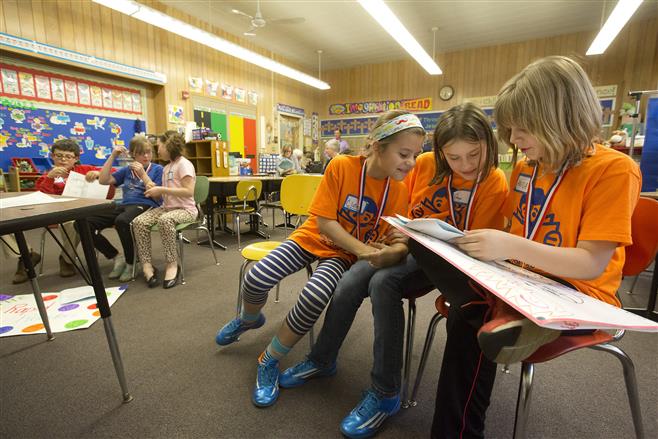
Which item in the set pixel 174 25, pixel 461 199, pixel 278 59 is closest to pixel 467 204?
pixel 461 199

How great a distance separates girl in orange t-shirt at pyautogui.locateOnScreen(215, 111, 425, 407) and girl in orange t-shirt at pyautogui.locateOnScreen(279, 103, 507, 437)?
8 centimetres

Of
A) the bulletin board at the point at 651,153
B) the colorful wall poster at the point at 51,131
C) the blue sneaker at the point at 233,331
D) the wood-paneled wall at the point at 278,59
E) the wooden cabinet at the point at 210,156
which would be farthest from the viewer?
the wooden cabinet at the point at 210,156

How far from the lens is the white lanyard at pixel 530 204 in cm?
79

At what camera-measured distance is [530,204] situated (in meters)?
0.86

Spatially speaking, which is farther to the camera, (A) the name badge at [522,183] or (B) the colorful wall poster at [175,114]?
(B) the colorful wall poster at [175,114]

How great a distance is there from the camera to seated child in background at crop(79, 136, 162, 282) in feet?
7.91

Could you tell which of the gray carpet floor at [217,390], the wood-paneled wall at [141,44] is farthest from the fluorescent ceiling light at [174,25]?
the gray carpet floor at [217,390]

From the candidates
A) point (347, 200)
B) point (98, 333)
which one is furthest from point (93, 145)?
point (347, 200)

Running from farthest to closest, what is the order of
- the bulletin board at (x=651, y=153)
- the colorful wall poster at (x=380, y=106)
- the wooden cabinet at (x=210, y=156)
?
the colorful wall poster at (x=380, y=106) < the wooden cabinet at (x=210, y=156) < the bulletin board at (x=651, y=153)

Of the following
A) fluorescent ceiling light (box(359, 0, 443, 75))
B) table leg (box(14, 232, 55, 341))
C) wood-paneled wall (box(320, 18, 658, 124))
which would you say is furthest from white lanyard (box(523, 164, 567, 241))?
wood-paneled wall (box(320, 18, 658, 124))

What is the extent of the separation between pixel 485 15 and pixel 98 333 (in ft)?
21.4

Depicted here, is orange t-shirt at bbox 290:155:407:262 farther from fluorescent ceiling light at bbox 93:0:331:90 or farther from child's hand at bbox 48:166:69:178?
fluorescent ceiling light at bbox 93:0:331:90

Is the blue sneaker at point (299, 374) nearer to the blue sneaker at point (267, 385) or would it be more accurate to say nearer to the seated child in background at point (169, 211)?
the blue sneaker at point (267, 385)

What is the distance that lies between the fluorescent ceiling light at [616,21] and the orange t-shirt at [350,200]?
13.8 ft
